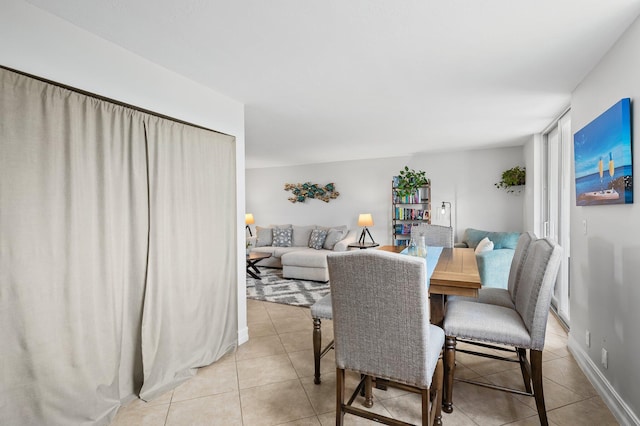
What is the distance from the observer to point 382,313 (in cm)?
154

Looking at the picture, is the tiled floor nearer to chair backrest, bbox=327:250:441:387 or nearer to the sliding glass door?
chair backrest, bbox=327:250:441:387

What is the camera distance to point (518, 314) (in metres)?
2.10

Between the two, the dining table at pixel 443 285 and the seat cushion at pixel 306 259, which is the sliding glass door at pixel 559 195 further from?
the seat cushion at pixel 306 259

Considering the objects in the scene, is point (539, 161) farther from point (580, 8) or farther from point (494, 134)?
point (580, 8)

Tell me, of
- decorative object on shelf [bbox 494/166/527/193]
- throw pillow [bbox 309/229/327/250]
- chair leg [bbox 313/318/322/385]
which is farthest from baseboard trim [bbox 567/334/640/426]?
throw pillow [bbox 309/229/327/250]

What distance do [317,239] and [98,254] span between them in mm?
4353

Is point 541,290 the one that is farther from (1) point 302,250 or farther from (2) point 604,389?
(1) point 302,250

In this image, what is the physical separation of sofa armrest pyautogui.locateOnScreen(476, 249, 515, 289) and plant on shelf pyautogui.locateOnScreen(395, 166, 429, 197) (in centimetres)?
202

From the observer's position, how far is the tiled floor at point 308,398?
1911 mm

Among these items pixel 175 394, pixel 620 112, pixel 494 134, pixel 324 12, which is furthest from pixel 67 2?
pixel 494 134

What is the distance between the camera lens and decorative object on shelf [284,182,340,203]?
6863mm

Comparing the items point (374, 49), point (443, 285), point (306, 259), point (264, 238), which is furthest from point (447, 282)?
point (264, 238)

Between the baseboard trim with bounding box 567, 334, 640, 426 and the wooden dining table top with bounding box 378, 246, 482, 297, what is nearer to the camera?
the baseboard trim with bounding box 567, 334, 640, 426

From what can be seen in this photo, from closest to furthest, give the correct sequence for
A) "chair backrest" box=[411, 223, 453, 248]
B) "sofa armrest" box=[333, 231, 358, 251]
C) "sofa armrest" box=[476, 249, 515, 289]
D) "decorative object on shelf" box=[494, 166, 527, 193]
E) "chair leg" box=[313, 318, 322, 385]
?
"chair leg" box=[313, 318, 322, 385] → "chair backrest" box=[411, 223, 453, 248] → "sofa armrest" box=[476, 249, 515, 289] → "decorative object on shelf" box=[494, 166, 527, 193] → "sofa armrest" box=[333, 231, 358, 251]
